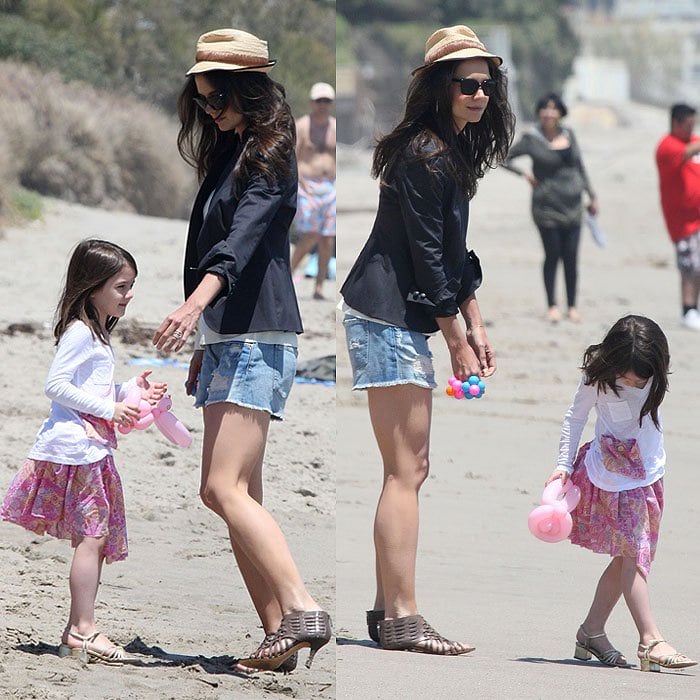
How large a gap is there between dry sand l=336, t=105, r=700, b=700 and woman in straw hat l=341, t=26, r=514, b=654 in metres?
0.30

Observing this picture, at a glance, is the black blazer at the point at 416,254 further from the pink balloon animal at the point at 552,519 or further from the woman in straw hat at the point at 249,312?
the pink balloon animal at the point at 552,519

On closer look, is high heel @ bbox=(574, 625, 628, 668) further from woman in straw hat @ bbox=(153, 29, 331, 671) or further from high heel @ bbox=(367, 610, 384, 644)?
woman in straw hat @ bbox=(153, 29, 331, 671)

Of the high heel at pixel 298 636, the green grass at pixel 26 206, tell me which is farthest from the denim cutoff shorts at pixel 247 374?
the green grass at pixel 26 206

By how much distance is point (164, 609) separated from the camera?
16.0ft

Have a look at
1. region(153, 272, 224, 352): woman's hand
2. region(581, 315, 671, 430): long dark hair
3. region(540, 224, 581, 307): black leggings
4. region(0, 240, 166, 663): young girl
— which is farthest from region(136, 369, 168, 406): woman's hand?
region(540, 224, 581, 307): black leggings

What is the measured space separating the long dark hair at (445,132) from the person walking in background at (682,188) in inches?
276

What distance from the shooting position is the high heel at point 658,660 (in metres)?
4.33

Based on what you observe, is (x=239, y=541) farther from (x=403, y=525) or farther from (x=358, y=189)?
(x=358, y=189)

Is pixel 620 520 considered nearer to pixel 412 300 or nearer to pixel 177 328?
pixel 412 300

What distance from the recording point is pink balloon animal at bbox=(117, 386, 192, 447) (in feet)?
14.0

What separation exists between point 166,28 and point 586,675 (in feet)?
70.4

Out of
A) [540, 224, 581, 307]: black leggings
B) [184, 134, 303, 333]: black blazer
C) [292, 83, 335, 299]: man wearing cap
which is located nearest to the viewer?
[184, 134, 303, 333]: black blazer

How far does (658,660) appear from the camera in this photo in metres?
4.34

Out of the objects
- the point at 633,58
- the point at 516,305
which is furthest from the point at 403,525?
the point at 633,58
